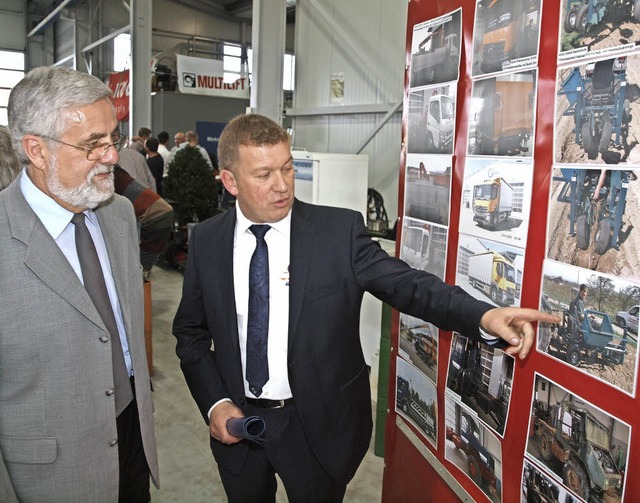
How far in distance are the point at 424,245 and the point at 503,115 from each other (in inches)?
22.4

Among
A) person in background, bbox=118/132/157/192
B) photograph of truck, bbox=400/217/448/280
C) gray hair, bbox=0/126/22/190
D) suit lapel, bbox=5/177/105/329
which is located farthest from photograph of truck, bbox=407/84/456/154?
person in background, bbox=118/132/157/192

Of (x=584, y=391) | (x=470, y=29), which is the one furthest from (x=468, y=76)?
(x=584, y=391)

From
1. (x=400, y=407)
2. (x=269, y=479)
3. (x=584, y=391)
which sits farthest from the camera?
(x=400, y=407)

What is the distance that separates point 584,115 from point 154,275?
709 centimetres

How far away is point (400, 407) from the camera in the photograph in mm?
2303

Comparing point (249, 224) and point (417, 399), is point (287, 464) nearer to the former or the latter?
point (417, 399)

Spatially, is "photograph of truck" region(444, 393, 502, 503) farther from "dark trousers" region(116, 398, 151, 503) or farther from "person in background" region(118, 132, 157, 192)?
"person in background" region(118, 132, 157, 192)

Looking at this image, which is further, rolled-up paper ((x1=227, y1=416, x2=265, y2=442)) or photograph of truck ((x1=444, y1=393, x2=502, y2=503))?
photograph of truck ((x1=444, y1=393, x2=502, y2=503))

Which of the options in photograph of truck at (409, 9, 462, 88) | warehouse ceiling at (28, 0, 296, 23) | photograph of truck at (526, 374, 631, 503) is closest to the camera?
photograph of truck at (526, 374, 631, 503)

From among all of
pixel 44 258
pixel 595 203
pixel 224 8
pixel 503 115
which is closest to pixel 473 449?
pixel 595 203

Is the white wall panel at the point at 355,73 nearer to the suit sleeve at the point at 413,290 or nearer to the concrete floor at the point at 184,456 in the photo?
the concrete floor at the point at 184,456

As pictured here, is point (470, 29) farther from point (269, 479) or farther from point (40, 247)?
point (269, 479)

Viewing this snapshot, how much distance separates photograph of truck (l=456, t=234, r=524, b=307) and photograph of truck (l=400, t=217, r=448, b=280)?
0.35 ft

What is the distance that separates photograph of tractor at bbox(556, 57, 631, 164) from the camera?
4.12 ft
